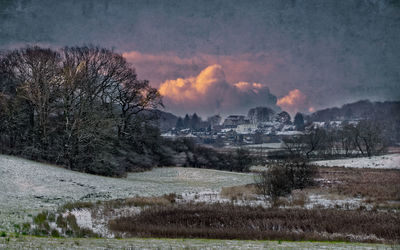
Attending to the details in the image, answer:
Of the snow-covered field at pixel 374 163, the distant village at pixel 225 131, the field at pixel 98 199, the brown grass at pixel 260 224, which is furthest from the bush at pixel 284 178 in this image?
the distant village at pixel 225 131

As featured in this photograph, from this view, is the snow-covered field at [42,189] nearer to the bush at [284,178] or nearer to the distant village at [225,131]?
the bush at [284,178]

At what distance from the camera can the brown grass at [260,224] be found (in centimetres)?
1480

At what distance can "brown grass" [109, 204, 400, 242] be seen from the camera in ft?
48.5

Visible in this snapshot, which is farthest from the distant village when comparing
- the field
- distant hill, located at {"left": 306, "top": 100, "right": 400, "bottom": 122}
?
the field

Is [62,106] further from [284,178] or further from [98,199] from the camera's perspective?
[284,178]

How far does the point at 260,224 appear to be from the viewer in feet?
56.5

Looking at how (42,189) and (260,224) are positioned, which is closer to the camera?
(260,224)

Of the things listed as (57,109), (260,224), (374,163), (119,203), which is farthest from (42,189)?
(374,163)

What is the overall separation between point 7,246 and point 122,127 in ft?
144

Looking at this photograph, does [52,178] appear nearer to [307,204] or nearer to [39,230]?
[39,230]

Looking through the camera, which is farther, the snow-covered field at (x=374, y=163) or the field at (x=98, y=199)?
the snow-covered field at (x=374, y=163)

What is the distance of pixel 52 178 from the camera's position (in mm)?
30266

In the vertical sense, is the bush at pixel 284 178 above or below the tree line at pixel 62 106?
below

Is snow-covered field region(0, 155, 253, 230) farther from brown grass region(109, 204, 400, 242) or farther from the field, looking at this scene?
brown grass region(109, 204, 400, 242)
